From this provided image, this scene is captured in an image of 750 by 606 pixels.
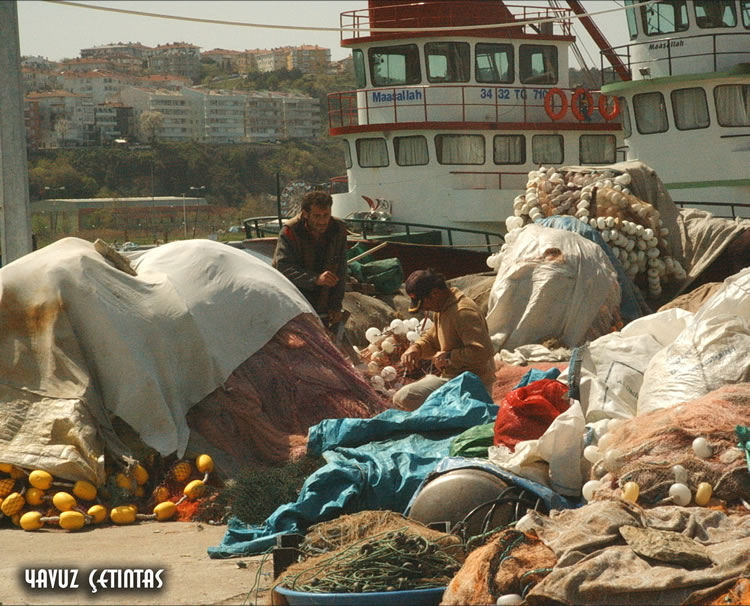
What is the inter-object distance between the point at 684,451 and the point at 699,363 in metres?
0.99

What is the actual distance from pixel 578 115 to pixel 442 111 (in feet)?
8.07

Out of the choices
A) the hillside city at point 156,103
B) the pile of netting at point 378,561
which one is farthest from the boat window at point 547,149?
the hillside city at point 156,103

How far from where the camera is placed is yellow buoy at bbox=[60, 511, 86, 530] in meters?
5.91

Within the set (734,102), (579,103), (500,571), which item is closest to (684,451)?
(500,571)

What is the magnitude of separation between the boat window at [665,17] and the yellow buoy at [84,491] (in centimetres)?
1483

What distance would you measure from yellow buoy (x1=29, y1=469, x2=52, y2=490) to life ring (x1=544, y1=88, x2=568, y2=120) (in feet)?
48.3

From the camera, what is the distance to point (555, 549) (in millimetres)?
4285

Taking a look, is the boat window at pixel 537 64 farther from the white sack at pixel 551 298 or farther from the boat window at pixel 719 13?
the white sack at pixel 551 298

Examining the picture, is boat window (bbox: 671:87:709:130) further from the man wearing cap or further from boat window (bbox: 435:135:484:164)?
the man wearing cap

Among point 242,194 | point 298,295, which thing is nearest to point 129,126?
Answer: point 242,194

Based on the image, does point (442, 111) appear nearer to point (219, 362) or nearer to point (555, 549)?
point (219, 362)

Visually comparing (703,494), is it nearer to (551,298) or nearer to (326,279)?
(326,279)

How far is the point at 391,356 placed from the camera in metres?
9.33

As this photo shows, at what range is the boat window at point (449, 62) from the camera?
63.1 feet
